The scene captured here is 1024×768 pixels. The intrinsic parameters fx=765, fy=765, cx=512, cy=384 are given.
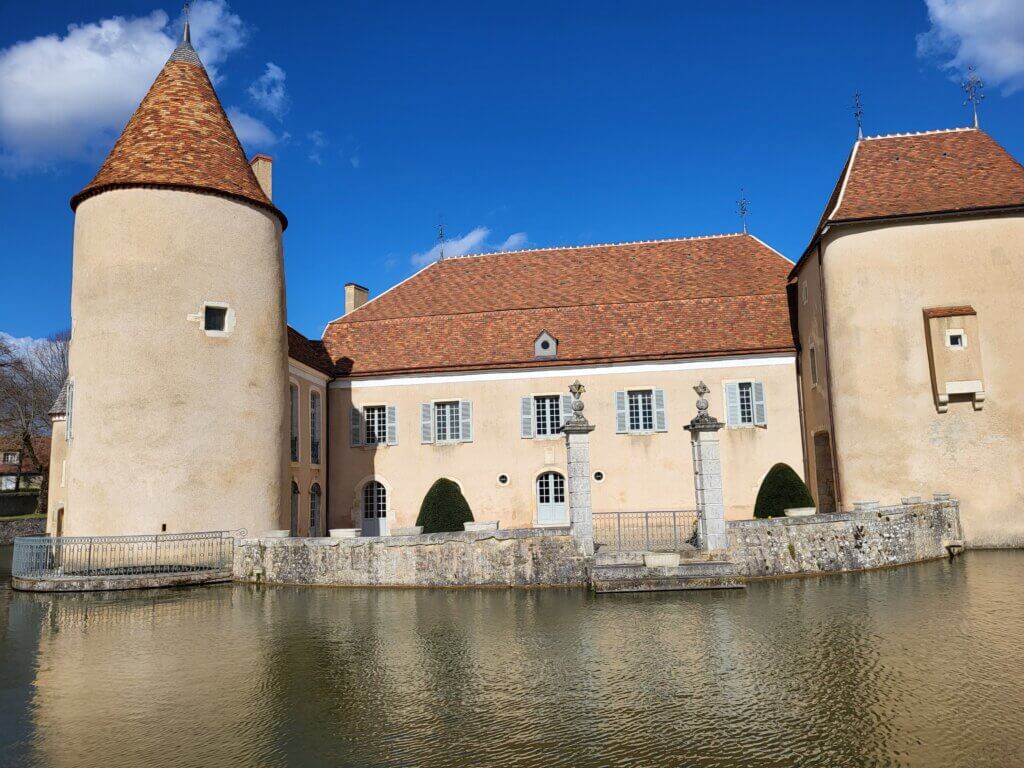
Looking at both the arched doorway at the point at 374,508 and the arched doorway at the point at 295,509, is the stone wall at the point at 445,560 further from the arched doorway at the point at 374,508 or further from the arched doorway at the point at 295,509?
the arched doorway at the point at 374,508

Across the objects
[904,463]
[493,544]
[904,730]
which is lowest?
[904,730]

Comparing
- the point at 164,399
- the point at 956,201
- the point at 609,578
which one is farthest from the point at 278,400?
the point at 956,201

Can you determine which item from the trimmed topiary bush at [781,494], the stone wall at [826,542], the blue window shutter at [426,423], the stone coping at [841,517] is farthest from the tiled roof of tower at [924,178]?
the blue window shutter at [426,423]

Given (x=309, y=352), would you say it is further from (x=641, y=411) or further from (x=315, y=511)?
(x=641, y=411)

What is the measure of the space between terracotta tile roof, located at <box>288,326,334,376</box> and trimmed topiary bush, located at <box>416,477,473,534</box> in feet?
19.9

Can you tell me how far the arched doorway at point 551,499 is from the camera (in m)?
23.0

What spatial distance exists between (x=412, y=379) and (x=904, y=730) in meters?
19.5

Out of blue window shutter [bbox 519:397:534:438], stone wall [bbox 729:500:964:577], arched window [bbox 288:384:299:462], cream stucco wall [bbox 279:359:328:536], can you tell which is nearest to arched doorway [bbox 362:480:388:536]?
cream stucco wall [bbox 279:359:328:536]

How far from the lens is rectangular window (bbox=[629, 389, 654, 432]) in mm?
22973

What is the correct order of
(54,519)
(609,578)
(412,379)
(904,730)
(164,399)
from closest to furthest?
1. (904,730)
2. (609,578)
3. (164,399)
4. (54,519)
5. (412,379)

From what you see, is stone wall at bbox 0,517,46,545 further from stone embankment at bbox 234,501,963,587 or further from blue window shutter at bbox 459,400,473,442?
stone embankment at bbox 234,501,963,587

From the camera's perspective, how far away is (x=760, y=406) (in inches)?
884

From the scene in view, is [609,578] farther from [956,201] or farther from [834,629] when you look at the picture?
[956,201]

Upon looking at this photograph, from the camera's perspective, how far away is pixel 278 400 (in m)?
19.3
